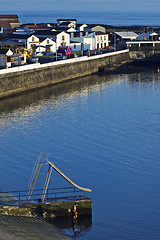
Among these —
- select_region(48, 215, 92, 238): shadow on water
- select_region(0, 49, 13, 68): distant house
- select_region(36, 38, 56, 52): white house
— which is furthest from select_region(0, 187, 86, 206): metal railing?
select_region(36, 38, 56, 52): white house

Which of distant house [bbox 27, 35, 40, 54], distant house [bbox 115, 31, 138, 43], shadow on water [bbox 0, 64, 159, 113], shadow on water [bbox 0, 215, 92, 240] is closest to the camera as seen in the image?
shadow on water [bbox 0, 215, 92, 240]

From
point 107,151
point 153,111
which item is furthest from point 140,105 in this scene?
point 107,151

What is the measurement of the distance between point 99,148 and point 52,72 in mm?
36377

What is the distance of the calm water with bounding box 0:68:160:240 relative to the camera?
27959mm

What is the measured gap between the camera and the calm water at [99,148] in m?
28.0

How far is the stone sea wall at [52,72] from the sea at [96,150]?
Answer: 74.0 inches

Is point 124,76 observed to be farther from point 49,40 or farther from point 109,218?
point 109,218

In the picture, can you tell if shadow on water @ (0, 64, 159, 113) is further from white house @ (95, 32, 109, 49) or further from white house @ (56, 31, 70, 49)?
white house @ (95, 32, 109, 49)

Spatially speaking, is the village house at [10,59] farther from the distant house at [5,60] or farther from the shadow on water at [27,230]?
the shadow on water at [27,230]

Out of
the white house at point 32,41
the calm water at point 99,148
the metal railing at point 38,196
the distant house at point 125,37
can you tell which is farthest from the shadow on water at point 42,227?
the distant house at point 125,37

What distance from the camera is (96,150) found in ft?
130

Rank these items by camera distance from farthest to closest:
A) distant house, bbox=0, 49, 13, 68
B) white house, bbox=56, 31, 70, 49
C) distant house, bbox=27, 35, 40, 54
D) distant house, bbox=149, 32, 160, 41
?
distant house, bbox=149, 32, 160, 41, white house, bbox=56, 31, 70, 49, distant house, bbox=27, 35, 40, 54, distant house, bbox=0, 49, 13, 68

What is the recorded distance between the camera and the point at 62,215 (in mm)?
→ 27328

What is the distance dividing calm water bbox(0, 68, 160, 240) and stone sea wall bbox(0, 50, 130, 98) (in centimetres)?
215
